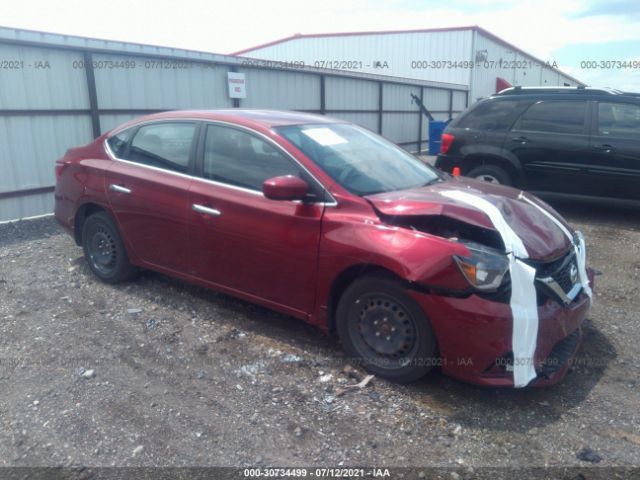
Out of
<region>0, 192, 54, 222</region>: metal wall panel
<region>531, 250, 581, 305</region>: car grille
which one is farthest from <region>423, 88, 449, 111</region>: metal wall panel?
<region>531, 250, 581, 305</region>: car grille

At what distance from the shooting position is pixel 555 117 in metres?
7.98

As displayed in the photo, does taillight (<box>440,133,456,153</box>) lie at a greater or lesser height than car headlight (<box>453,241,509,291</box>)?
greater

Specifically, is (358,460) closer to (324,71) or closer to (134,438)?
(134,438)

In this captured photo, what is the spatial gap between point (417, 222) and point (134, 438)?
6.61 feet

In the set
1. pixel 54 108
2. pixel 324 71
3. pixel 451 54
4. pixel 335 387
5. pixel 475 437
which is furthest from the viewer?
A: pixel 451 54

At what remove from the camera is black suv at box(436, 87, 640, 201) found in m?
7.55

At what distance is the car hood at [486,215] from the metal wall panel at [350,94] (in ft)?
37.3

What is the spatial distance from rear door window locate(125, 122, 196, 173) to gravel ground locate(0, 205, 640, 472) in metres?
1.18

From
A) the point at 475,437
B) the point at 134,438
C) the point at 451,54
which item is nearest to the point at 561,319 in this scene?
the point at 475,437

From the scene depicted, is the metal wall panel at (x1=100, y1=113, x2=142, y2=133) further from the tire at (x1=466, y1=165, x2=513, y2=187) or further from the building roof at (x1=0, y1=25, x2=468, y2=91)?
the tire at (x1=466, y1=165, x2=513, y2=187)

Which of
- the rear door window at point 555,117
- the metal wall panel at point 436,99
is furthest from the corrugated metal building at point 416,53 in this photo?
the rear door window at point 555,117

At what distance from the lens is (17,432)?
308cm

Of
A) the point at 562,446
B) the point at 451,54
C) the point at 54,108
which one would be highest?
the point at 451,54

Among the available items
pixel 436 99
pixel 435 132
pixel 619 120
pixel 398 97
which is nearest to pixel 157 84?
pixel 619 120
